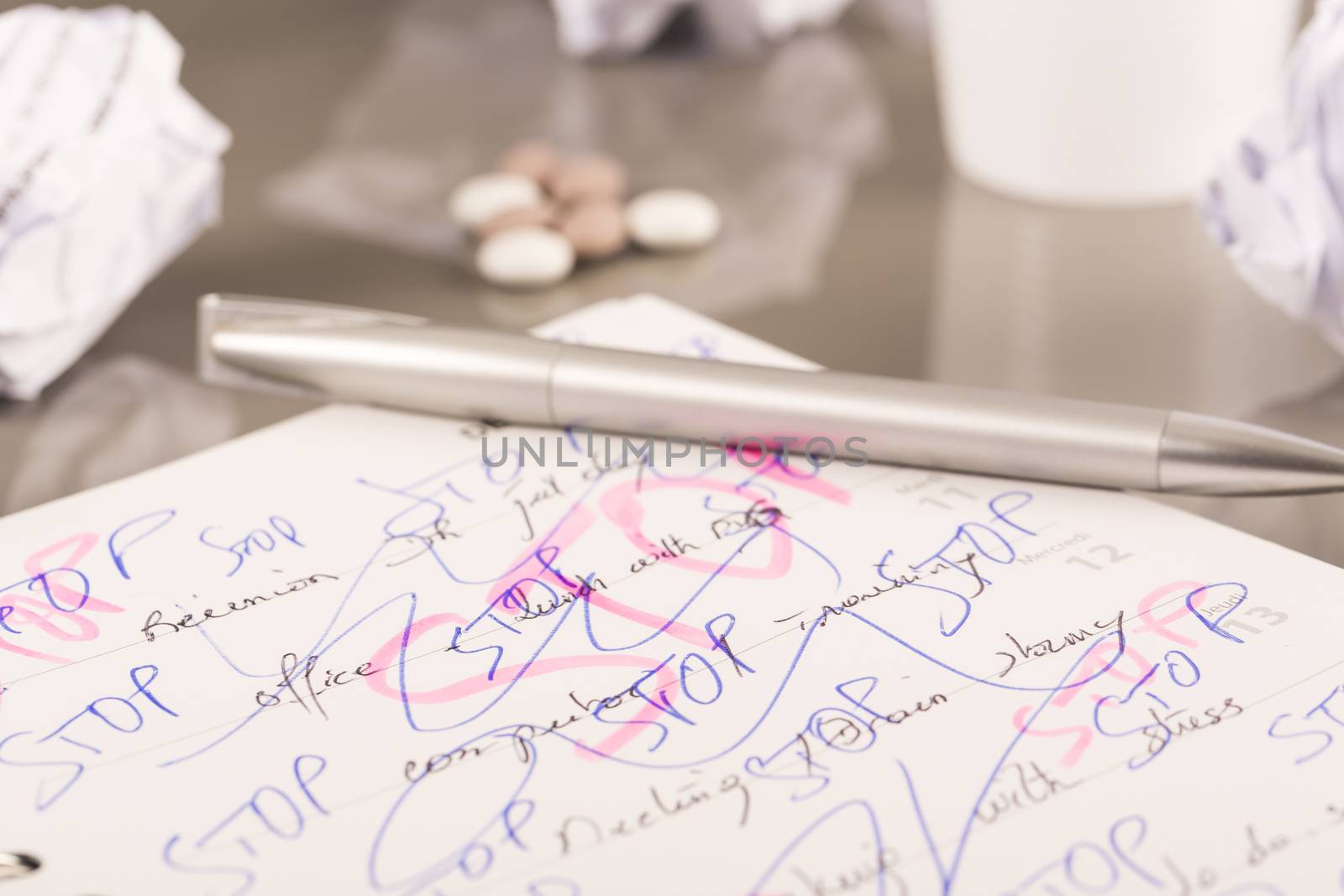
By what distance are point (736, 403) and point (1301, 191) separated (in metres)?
0.21

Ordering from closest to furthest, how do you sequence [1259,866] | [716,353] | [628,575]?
[1259,866]
[628,575]
[716,353]

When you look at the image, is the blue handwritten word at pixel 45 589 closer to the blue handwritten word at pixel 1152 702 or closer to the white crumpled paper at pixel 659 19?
the blue handwritten word at pixel 1152 702

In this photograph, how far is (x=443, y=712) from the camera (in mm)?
326

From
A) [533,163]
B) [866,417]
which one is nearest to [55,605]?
[866,417]

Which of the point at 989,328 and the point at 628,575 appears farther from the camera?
the point at 989,328

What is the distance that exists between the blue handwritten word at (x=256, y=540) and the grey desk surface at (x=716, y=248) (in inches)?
2.9

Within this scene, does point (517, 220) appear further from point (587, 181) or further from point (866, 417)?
point (866, 417)

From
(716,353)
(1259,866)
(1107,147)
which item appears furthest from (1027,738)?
(1107,147)

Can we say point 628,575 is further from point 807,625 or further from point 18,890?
point 18,890

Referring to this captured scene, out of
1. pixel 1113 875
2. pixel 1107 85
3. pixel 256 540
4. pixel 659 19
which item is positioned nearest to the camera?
pixel 1113 875

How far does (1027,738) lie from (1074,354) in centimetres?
22

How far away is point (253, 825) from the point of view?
30 centimetres

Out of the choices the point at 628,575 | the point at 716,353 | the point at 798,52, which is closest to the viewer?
the point at 628,575

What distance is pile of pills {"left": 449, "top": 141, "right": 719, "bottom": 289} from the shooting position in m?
0.55
